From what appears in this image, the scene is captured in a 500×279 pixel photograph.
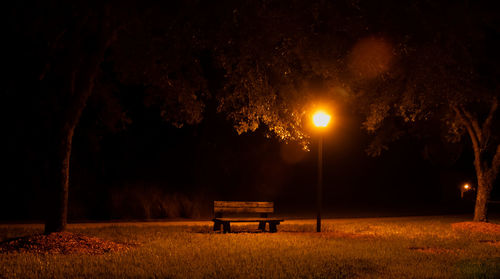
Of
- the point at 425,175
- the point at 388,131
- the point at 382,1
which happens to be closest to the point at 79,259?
the point at 382,1

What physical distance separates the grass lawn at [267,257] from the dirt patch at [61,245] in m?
0.40

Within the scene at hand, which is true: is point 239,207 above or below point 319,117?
below

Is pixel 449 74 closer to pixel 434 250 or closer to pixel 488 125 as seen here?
pixel 434 250

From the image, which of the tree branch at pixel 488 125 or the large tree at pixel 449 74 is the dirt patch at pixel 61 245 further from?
the tree branch at pixel 488 125

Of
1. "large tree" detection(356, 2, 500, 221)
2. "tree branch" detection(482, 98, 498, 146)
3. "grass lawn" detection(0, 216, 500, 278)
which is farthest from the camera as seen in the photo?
"tree branch" detection(482, 98, 498, 146)

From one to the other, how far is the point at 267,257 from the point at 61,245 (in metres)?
4.11

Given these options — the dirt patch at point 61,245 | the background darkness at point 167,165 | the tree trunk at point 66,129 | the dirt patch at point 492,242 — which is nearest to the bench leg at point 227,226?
the dirt patch at point 61,245

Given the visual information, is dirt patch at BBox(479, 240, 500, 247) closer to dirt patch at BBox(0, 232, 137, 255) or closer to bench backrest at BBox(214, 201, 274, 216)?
bench backrest at BBox(214, 201, 274, 216)

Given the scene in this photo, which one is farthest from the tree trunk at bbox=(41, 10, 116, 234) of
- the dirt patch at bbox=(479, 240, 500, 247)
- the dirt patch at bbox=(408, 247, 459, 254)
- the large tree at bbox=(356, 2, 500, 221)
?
the dirt patch at bbox=(479, 240, 500, 247)

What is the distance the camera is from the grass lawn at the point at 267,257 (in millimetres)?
7719

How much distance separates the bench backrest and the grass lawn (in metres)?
0.69

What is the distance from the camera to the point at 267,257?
918 centimetres

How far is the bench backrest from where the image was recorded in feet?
46.4

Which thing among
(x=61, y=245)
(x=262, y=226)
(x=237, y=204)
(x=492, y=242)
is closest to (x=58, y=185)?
(x=61, y=245)
